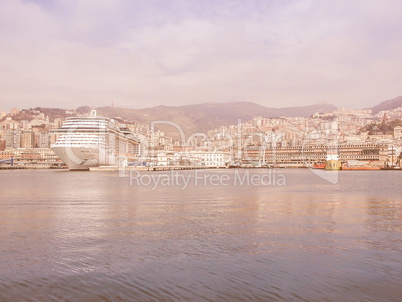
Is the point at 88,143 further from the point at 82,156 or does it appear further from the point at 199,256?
the point at 199,256

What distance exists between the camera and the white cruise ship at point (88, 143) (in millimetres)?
59406

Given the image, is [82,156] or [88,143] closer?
[88,143]

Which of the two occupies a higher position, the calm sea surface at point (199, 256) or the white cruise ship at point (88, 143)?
the white cruise ship at point (88, 143)

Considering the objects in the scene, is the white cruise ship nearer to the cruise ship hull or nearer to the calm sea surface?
the cruise ship hull

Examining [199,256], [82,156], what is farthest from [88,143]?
[199,256]

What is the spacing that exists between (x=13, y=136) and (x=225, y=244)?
561ft

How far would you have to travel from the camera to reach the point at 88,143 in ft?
198

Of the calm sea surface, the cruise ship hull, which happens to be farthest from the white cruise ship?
the calm sea surface

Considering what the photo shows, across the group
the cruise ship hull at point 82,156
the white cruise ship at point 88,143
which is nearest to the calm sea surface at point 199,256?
the cruise ship hull at point 82,156

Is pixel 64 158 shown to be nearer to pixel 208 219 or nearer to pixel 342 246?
pixel 208 219

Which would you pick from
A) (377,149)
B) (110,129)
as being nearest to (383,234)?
(110,129)

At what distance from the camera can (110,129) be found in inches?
2756

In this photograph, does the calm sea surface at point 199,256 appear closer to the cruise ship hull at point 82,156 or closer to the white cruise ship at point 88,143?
the cruise ship hull at point 82,156

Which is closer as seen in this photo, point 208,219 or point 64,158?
point 208,219
